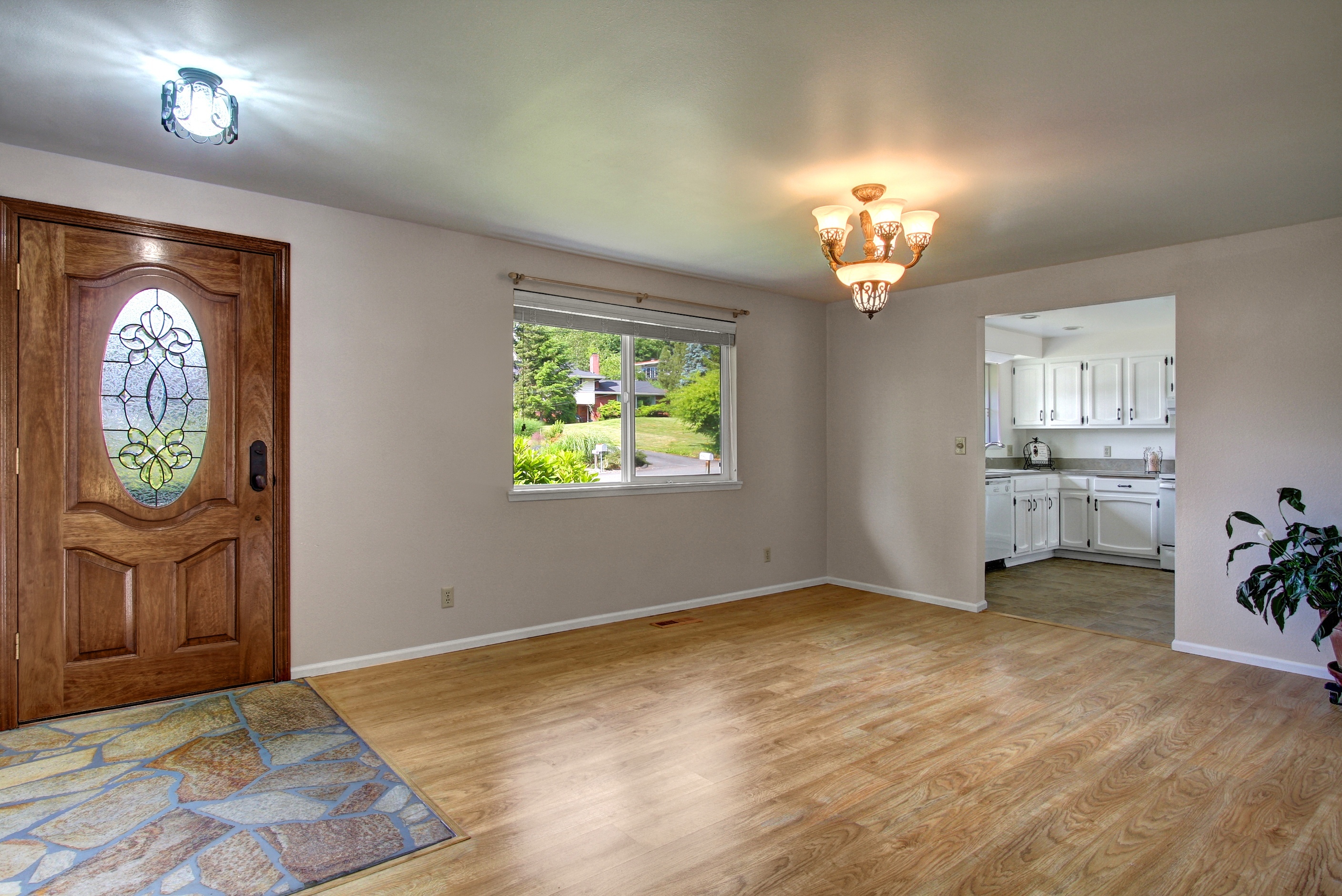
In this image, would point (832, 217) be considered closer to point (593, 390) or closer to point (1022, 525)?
point (593, 390)

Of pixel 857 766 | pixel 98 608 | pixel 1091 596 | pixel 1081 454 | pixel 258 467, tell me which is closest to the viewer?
pixel 857 766

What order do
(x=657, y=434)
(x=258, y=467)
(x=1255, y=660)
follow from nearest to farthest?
(x=258, y=467) < (x=1255, y=660) < (x=657, y=434)

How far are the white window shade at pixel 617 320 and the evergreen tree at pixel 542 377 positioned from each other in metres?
0.10

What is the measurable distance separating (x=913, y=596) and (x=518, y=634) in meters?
3.02

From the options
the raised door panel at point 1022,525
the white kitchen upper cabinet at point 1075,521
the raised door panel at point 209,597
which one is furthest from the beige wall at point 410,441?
the white kitchen upper cabinet at point 1075,521

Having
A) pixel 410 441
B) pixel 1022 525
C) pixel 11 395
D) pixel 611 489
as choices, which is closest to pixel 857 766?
pixel 611 489

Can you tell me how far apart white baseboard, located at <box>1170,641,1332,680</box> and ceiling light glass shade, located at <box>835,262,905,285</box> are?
2.81m

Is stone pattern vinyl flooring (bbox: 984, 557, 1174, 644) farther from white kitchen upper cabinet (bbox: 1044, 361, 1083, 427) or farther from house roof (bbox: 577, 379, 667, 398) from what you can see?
house roof (bbox: 577, 379, 667, 398)

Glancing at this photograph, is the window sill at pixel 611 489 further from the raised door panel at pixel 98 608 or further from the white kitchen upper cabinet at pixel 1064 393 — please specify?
the white kitchen upper cabinet at pixel 1064 393

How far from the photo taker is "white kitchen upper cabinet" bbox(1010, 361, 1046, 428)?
7836 millimetres

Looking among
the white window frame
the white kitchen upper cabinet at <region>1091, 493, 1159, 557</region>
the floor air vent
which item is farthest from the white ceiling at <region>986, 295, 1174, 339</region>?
the floor air vent

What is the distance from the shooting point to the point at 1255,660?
3.95 metres

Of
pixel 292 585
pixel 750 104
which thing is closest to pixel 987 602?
pixel 750 104

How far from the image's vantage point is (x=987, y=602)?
5.45 meters
